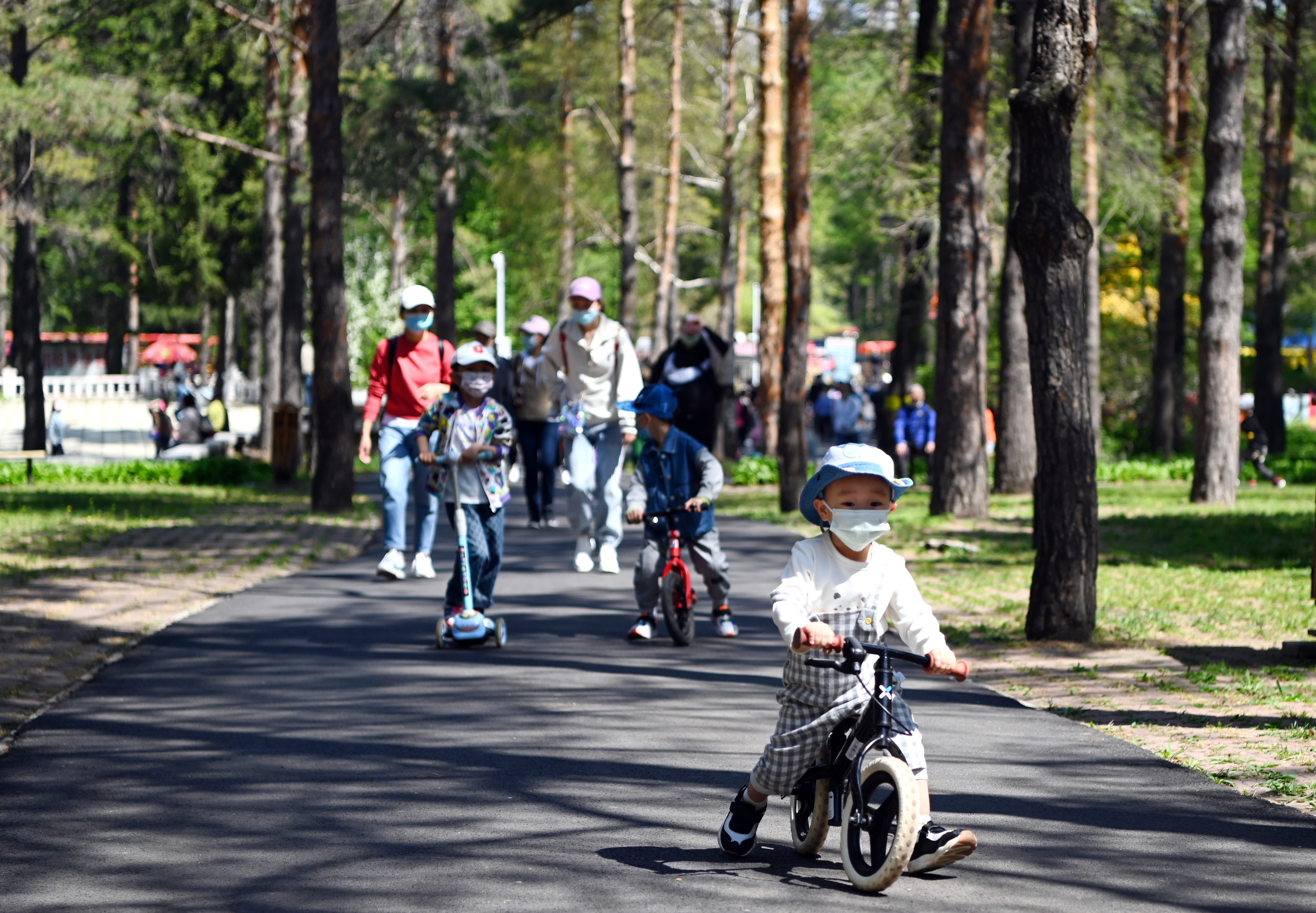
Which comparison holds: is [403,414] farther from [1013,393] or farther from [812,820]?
[1013,393]

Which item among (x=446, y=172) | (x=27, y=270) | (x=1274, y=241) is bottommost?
(x=27, y=270)

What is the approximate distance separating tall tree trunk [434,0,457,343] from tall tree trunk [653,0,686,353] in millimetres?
8225

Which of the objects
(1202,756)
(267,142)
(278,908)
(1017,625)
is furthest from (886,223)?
(278,908)

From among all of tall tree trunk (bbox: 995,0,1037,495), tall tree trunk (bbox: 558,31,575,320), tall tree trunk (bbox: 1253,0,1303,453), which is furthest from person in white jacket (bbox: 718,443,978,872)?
tall tree trunk (bbox: 558,31,575,320)

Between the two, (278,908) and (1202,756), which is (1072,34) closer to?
(1202,756)

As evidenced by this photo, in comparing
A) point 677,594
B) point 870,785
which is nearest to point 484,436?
point 677,594

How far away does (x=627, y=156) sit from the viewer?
113 feet

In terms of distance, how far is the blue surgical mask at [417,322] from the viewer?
1200cm

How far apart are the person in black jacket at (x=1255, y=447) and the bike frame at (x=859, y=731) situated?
73.4 feet

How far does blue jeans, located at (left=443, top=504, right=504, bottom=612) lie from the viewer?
926 centimetres

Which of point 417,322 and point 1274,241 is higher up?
point 1274,241

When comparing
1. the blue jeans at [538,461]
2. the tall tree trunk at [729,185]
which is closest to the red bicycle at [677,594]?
the blue jeans at [538,461]

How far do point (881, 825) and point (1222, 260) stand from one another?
1618cm

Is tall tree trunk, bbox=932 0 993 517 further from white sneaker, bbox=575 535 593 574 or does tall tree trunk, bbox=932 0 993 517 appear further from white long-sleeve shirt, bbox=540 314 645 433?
white sneaker, bbox=575 535 593 574
